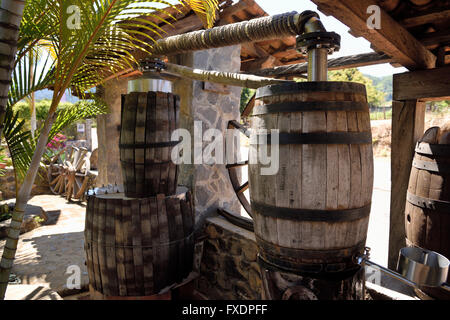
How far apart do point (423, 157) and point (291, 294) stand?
123 centimetres

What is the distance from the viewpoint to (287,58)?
4.73 meters

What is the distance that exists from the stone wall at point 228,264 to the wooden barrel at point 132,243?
625 mm

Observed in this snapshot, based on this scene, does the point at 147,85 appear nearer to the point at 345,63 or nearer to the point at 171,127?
the point at 171,127

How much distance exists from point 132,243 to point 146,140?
2.44 feet

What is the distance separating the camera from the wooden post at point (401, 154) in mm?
2453

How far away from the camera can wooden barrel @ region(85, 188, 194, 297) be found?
86.0 inches

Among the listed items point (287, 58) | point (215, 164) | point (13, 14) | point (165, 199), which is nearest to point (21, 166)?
point (165, 199)

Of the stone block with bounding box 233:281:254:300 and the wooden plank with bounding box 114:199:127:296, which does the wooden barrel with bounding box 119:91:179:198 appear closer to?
the wooden plank with bounding box 114:199:127:296

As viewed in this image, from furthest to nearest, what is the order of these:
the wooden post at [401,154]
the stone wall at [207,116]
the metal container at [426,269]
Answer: the stone wall at [207,116], the wooden post at [401,154], the metal container at [426,269]

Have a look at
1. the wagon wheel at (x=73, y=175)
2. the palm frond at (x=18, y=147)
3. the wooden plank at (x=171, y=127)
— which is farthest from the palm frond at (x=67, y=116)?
the wagon wheel at (x=73, y=175)

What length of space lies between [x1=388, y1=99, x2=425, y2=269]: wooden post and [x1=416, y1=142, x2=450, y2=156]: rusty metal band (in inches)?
A: 24.0

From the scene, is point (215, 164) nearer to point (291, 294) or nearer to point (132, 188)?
point (132, 188)

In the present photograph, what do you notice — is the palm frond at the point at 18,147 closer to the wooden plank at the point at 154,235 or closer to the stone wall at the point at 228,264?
the wooden plank at the point at 154,235

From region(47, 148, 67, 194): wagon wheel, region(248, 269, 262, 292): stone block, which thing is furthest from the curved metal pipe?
region(47, 148, 67, 194): wagon wheel
